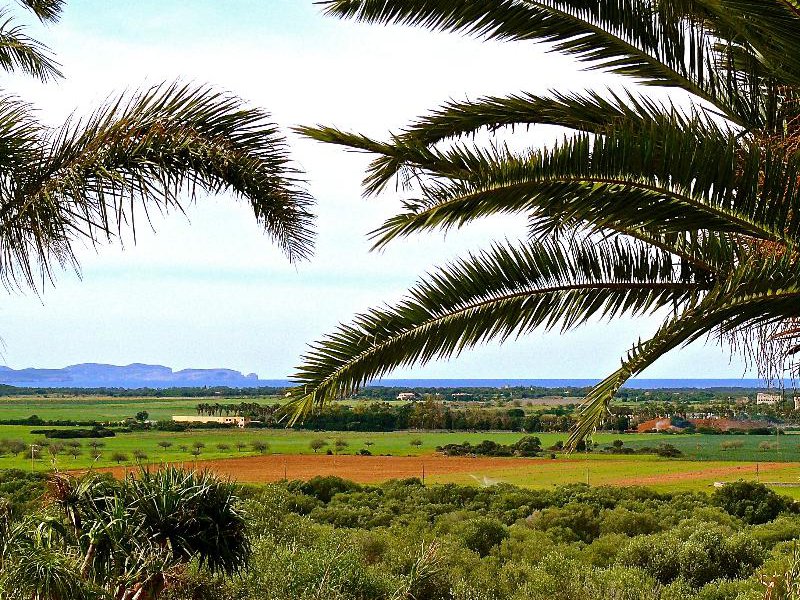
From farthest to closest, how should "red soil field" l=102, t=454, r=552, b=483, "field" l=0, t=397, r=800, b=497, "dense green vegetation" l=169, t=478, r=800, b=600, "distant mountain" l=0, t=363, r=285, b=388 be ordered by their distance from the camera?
"distant mountain" l=0, t=363, r=285, b=388, "red soil field" l=102, t=454, r=552, b=483, "field" l=0, t=397, r=800, b=497, "dense green vegetation" l=169, t=478, r=800, b=600

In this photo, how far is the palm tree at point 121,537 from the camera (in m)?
7.50

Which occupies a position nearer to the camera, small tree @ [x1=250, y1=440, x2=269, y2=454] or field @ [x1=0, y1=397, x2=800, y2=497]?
field @ [x1=0, y1=397, x2=800, y2=497]

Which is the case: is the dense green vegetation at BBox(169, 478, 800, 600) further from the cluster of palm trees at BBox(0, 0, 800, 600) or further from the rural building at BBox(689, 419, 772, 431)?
the cluster of palm trees at BBox(0, 0, 800, 600)

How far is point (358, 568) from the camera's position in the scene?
13.6 metres

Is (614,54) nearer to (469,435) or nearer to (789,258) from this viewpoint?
(789,258)

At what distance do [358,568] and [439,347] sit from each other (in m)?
9.40

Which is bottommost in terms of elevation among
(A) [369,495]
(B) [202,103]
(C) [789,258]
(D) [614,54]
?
(A) [369,495]

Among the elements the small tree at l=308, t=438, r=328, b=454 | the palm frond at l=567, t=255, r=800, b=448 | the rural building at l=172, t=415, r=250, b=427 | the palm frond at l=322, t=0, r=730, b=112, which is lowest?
the small tree at l=308, t=438, r=328, b=454

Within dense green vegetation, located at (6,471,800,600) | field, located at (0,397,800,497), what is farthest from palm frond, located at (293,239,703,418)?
field, located at (0,397,800,497)

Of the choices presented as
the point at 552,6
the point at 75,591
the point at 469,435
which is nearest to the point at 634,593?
the point at 75,591

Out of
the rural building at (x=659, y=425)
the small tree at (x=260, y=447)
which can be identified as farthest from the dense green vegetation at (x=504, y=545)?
the small tree at (x=260, y=447)

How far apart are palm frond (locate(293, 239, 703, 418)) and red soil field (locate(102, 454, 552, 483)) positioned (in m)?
29.2

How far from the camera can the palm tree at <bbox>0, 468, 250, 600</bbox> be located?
750 centimetres

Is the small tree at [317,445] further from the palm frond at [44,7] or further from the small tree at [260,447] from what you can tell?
the palm frond at [44,7]
